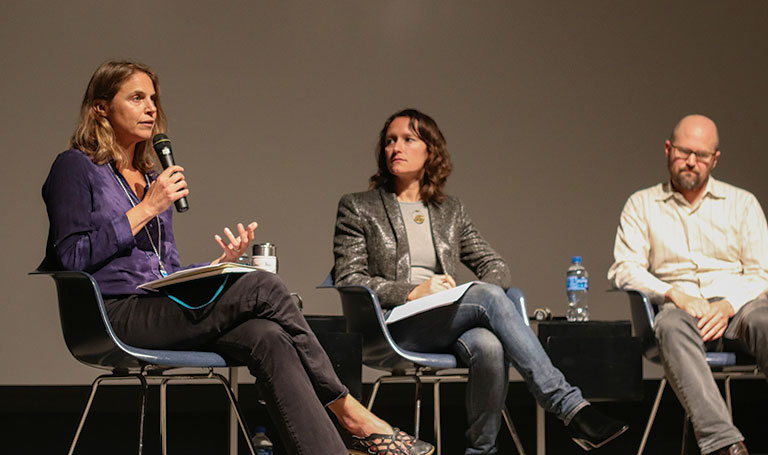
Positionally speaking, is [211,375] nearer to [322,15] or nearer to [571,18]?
[322,15]

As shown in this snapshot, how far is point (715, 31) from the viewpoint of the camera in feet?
17.1

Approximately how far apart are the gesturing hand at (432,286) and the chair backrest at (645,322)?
25.9 inches

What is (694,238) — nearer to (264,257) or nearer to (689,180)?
(689,180)

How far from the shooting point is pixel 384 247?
10.5ft

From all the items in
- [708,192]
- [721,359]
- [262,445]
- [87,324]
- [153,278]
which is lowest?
[262,445]

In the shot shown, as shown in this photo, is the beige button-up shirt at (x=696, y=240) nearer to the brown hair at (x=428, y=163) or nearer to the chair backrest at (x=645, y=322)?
the chair backrest at (x=645, y=322)

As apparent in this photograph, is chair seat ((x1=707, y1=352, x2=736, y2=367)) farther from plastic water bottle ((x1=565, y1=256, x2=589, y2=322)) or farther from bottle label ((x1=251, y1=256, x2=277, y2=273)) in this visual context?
bottle label ((x1=251, y1=256, x2=277, y2=273))

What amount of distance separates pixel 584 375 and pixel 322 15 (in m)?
2.65

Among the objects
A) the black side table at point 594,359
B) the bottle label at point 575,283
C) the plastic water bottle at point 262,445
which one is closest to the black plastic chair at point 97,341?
the plastic water bottle at point 262,445

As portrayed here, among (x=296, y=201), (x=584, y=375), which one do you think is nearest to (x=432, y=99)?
(x=296, y=201)

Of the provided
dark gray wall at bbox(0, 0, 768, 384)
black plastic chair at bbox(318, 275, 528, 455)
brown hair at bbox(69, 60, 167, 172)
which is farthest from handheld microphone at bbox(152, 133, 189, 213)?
dark gray wall at bbox(0, 0, 768, 384)

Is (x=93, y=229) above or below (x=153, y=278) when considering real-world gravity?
above

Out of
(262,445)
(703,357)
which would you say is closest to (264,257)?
(262,445)

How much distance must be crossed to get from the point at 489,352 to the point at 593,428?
414 millimetres
